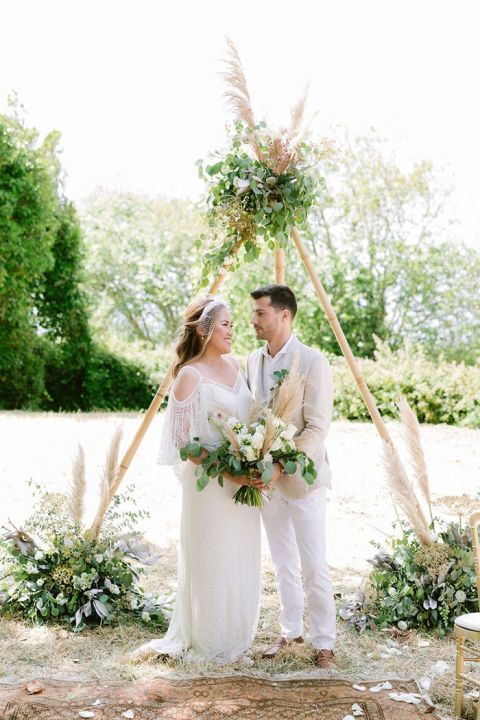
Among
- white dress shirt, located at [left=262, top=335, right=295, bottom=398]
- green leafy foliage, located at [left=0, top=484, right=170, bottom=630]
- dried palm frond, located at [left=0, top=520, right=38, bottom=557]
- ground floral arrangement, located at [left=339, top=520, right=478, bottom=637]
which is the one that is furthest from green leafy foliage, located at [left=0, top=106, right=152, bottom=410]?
ground floral arrangement, located at [left=339, top=520, right=478, bottom=637]

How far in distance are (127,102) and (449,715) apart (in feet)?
67.5

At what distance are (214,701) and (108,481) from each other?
1.51m

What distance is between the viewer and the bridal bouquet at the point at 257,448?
358 cm

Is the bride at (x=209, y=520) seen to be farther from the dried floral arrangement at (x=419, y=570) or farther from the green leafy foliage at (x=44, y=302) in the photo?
the green leafy foliage at (x=44, y=302)

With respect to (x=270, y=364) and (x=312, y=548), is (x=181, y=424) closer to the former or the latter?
(x=270, y=364)

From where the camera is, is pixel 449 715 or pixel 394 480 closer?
pixel 449 715

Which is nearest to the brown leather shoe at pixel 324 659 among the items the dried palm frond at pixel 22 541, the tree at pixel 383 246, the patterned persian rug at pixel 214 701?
the patterned persian rug at pixel 214 701

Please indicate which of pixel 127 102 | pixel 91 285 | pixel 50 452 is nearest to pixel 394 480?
pixel 50 452

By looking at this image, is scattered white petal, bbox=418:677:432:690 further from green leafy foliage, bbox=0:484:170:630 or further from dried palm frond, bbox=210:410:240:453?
green leafy foliage, bbox=0:484:170:630

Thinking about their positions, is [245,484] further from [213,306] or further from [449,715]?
[449,715]

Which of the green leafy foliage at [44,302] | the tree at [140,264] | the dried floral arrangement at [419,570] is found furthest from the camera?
the tree at [140,264]

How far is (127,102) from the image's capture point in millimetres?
21625

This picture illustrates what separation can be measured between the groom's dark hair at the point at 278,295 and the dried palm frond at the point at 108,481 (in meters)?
1.21

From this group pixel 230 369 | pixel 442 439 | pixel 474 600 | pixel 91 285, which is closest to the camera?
pixel 230 369
